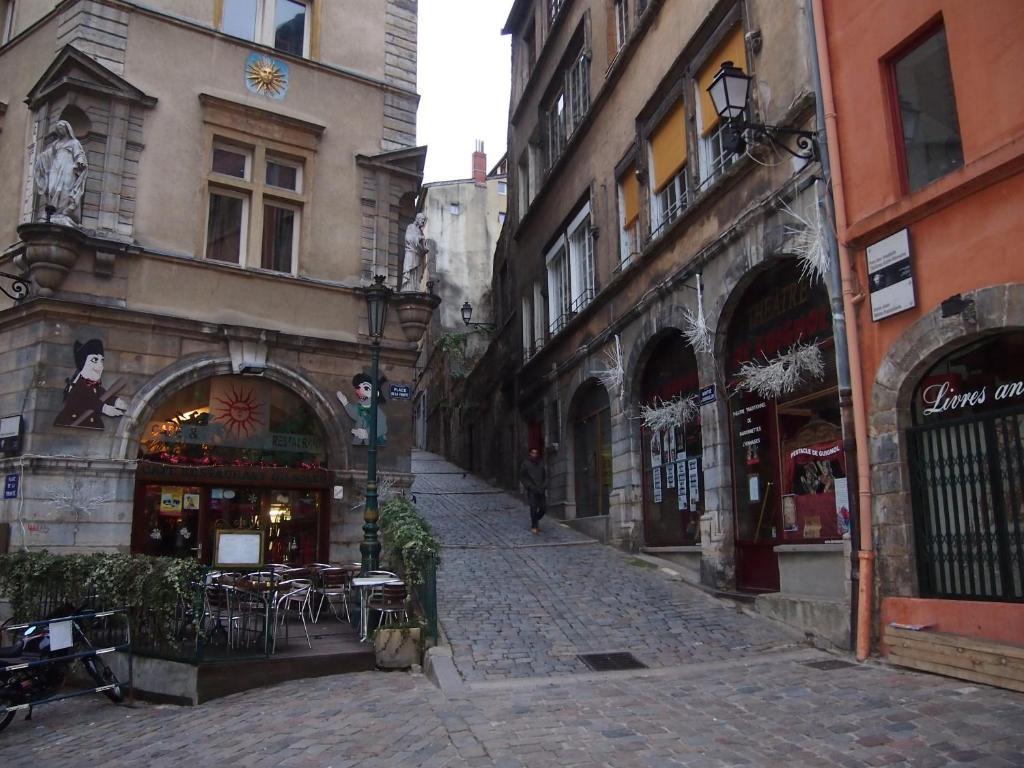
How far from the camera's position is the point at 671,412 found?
12.7 metres

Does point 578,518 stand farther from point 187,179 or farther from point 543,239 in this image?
point 187,179

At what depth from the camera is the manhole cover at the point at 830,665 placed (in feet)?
23.8

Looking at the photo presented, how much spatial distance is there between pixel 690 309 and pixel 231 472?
23.2 feet

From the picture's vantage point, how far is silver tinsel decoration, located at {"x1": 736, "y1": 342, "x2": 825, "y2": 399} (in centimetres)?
952

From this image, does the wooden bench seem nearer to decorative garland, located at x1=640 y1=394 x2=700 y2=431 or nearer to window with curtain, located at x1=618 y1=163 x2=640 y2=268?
decorative garland, located at x1=640 y1=394 x2=700 y2=431

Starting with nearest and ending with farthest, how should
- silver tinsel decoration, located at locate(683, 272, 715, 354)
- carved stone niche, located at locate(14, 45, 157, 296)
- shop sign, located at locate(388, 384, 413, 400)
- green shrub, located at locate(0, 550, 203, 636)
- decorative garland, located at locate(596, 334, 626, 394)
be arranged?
green shrub, located at locate(0, 550, 203, 636)
silver tinsel decoration, located at locate(683, 272, 715, 354)
carved stone niche, located at locate(14, 45, 157, 296)
shop sign, located at locate(388, 384, 413, 400)
decorative garland, located at locate(596, 334, 626, 394)

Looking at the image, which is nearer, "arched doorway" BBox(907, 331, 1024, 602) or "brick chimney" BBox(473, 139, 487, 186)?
"arched doorway" BBox(907, 331, 1024, 602)

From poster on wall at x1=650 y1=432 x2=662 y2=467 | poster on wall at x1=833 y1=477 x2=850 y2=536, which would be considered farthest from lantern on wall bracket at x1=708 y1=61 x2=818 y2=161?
poster on wall at x1=650 y1=432 x2=662 y2=467

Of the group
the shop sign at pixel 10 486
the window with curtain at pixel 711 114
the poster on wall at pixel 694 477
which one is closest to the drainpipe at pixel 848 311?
the window with curtain at pixel 711 114

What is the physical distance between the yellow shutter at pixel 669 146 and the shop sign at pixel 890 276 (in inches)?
218

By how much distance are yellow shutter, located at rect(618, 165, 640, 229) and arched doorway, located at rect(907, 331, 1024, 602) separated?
8015 millimetres

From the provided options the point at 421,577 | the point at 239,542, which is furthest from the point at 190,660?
the point at 239,542

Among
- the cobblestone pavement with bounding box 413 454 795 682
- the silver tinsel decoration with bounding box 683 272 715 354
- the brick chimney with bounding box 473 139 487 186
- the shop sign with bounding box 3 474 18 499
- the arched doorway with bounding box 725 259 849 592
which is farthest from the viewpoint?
the brick chimney with bounding box 473 139 487 186

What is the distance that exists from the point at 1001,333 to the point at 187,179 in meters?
11.1
